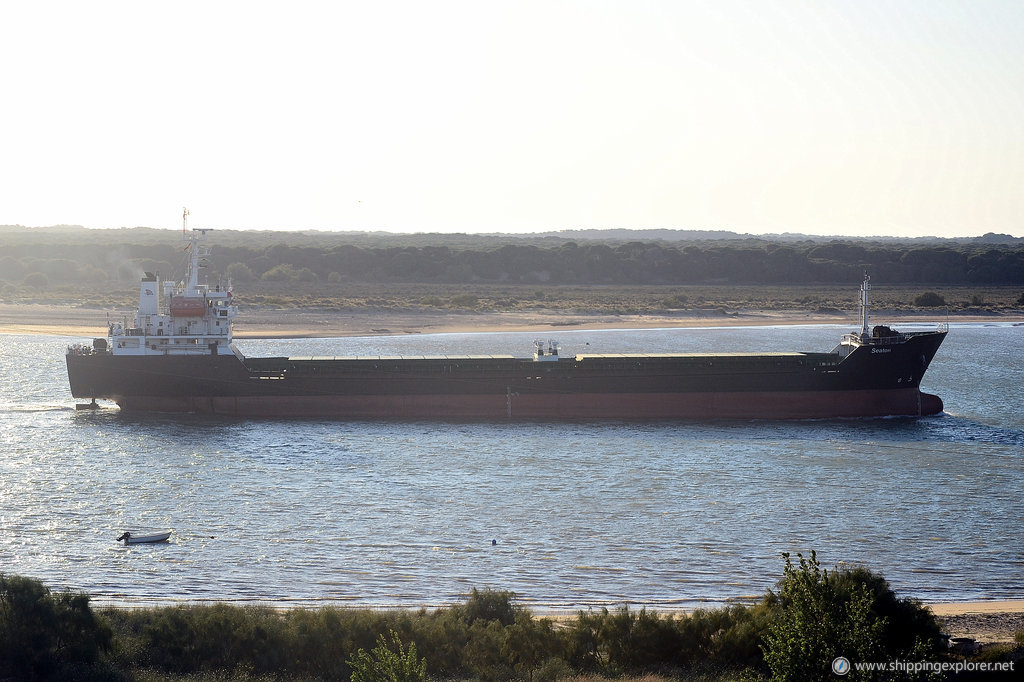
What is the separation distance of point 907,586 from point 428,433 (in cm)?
1791

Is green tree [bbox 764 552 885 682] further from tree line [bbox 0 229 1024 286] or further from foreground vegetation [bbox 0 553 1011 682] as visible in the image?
tree line [bbox 0 229 1024 286]

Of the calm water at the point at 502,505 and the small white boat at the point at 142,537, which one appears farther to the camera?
the small white boat at the point at 142,537

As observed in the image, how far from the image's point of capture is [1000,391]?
133ft

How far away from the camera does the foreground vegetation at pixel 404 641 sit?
12.6 metres

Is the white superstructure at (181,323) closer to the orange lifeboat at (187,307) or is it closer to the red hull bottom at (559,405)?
the orange lifeboat at (187,307)

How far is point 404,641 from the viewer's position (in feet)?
43.6

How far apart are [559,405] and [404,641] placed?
21280 millimetres

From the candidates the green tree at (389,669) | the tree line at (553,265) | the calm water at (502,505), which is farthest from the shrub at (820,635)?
the tree line at (553,265)

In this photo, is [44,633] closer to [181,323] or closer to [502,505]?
[502,505]

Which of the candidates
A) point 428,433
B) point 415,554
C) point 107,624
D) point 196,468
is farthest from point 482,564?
point 428,433

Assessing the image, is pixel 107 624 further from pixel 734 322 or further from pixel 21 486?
pixel 734 322

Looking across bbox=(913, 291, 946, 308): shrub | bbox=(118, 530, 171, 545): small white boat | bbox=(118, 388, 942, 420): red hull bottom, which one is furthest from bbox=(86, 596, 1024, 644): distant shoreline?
bbox=(913, 291, 946, 308): shrub

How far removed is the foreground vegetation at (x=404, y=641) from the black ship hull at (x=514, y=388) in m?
20.2

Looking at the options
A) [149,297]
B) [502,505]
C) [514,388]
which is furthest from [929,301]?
[502,505]
